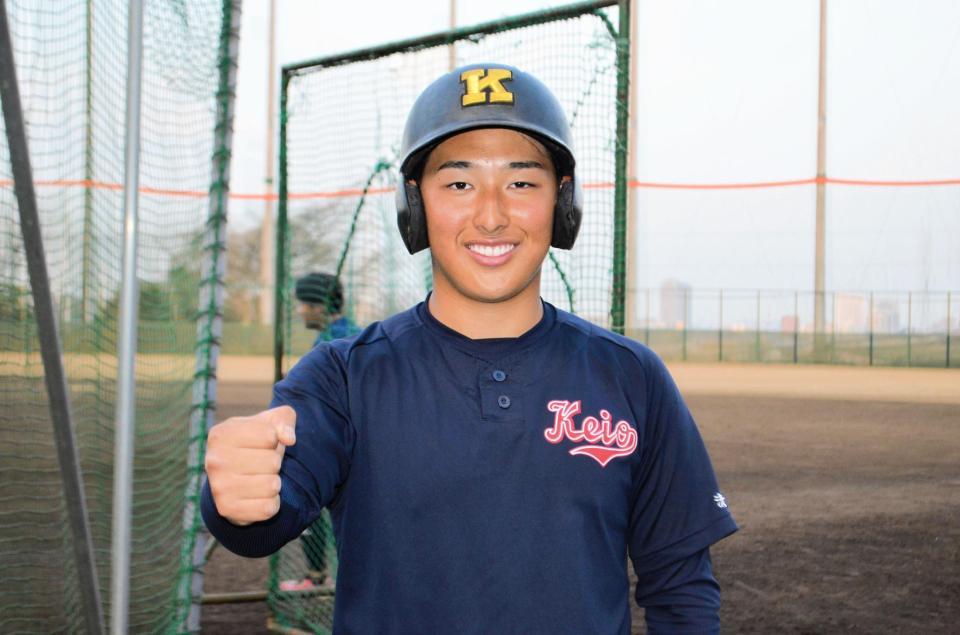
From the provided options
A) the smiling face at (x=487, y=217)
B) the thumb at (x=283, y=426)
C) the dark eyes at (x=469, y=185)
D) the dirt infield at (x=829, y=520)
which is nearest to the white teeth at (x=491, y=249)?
the smiling face at (x=487, y=217)

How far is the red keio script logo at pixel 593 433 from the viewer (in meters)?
1.60

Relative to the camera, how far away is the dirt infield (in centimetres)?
539

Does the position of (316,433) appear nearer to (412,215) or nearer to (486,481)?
(486,481)

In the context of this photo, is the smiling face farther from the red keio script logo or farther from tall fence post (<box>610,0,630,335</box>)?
tall fence post (<box>610,0,630,335</box>)

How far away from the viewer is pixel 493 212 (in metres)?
1.71

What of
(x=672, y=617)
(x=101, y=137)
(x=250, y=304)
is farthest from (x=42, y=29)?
(x=250, y=304)

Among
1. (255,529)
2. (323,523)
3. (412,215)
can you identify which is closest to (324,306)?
(323,523)

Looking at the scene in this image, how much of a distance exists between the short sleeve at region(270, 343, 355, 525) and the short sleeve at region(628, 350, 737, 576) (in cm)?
54

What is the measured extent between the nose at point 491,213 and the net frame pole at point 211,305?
2.45 m

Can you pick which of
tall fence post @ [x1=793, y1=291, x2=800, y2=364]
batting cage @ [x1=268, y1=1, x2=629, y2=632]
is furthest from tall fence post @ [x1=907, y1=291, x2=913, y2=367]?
batting cage @ [x1=268, y1=1, x2=629, y2=632]

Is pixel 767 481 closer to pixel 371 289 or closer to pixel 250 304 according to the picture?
pixel 371 289

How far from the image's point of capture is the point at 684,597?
167 centimetres

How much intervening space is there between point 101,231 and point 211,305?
1018mm

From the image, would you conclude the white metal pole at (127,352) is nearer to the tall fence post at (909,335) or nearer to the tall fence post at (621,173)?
the tall fence post at (621,173)
